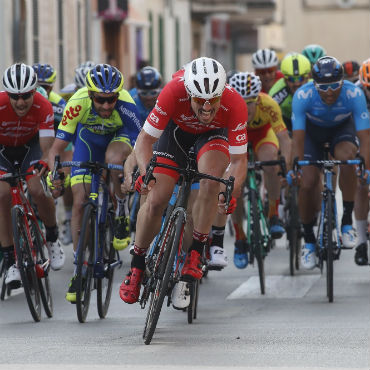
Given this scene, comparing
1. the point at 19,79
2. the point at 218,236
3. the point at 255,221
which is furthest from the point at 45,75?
the point at 218,236

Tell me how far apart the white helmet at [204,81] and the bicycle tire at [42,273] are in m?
2.27

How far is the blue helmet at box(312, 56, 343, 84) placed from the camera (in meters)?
11.6

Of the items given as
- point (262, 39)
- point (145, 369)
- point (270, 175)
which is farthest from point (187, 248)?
point (262, 39)

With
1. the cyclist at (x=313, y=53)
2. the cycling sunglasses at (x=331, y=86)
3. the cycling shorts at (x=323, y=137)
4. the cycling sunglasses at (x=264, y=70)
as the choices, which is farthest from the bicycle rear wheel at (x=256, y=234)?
the cyclist at (x=313, y=53)

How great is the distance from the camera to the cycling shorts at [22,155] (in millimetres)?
11070

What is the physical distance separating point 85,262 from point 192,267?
4.31ft

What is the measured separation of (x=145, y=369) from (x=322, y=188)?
5495 mm

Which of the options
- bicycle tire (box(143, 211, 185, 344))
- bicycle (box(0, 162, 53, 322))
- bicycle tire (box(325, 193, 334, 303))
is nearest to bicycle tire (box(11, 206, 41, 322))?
bicycle (box(0, 162, 53, 322))

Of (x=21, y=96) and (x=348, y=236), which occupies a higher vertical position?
(x=21, y=96)

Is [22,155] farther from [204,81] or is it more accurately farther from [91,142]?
[204,81]

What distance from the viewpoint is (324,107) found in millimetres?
11945

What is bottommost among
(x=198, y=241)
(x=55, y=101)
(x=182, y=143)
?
(x=198, y=241)

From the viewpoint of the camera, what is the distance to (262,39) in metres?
63.3

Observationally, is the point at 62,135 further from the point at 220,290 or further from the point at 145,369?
the point at 145,369
